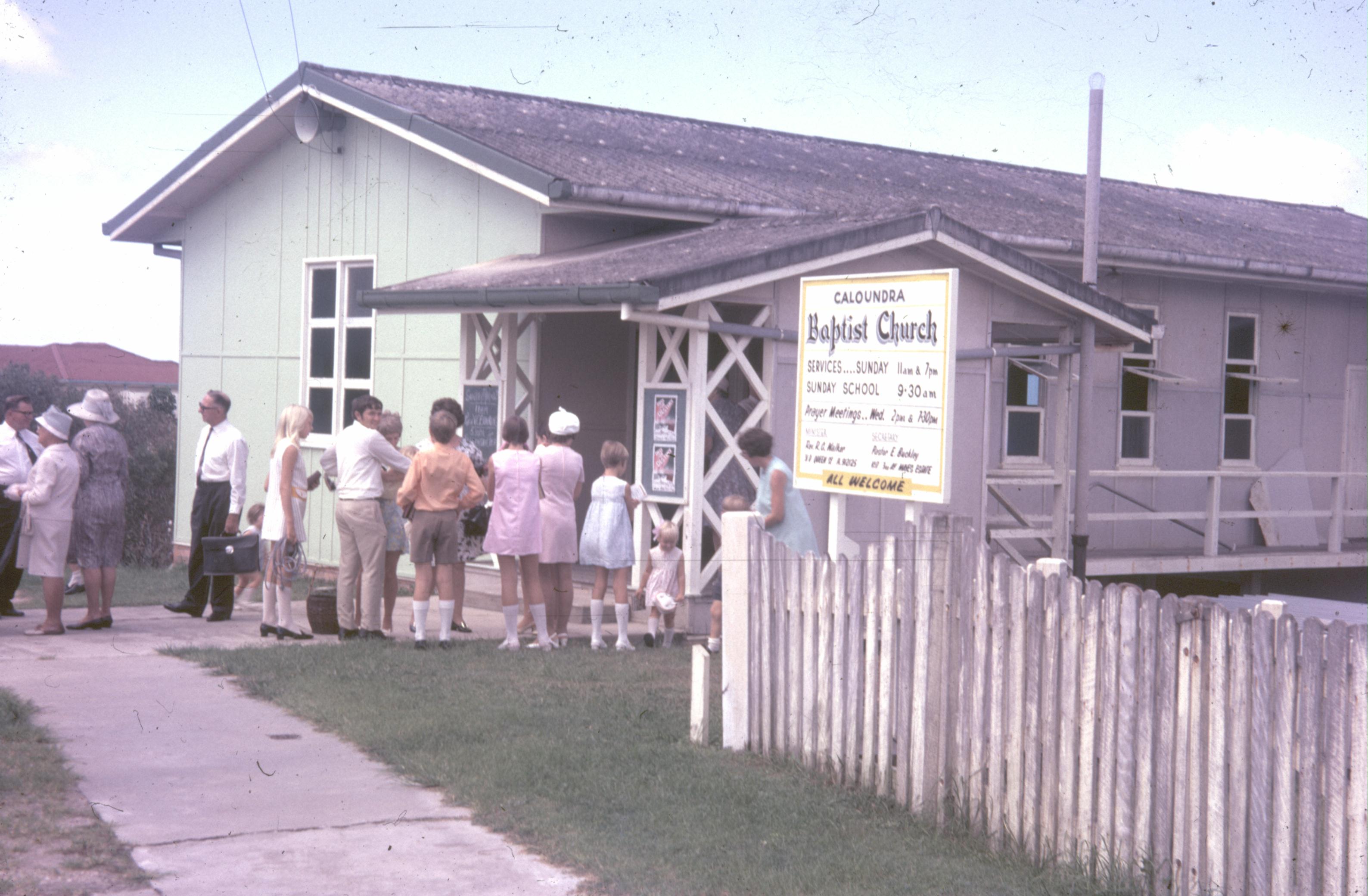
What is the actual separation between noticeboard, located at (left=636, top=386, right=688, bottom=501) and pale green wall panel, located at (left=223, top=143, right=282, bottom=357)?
6939mm

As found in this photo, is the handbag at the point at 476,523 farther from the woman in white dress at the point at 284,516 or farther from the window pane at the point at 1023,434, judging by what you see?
the window pane at the point at 1023,434

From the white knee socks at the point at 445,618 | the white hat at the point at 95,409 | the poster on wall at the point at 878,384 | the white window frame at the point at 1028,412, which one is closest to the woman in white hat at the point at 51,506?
the white hat at the point at 95,409

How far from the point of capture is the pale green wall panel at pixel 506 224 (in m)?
14.1

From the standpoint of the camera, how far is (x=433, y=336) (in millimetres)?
15211

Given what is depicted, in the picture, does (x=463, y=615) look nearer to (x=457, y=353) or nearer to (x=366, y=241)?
(x=457, y=353)

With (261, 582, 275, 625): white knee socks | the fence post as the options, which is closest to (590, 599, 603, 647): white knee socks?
(261, 582, 275, 625): white knee socks

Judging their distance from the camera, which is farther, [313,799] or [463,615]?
[463,615]

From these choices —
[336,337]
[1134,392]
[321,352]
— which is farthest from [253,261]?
[1134,392]

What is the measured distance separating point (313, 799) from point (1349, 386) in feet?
52.5

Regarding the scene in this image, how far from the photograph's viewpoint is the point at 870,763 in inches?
267

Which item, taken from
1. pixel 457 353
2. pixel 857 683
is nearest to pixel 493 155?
pixel 457 353

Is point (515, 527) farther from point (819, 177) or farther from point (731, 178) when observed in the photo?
point (819, 177)

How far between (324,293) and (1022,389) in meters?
7.64

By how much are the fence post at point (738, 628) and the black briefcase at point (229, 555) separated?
191 inches
